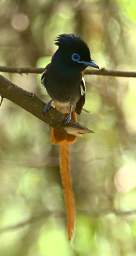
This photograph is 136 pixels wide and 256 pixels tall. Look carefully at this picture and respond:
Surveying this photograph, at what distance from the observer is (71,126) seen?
2.76 metres

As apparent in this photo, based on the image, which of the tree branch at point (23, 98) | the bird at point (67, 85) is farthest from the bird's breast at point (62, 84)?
the tree branch at point (23, 98)

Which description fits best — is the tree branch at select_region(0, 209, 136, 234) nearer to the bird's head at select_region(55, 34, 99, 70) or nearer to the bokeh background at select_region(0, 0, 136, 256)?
the bokeh background at select_region(0, 0, 136, 256)

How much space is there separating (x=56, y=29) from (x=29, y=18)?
0.19 meters

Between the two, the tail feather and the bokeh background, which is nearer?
the tail feather

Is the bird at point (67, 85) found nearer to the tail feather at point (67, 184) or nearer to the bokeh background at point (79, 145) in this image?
the tail feather at point (67, 184)

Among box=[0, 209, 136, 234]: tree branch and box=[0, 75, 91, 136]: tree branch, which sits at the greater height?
box=[0, 75, 91, 136]: tree branch

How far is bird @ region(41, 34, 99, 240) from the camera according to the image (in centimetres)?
306

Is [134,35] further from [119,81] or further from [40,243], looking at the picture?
[40,243]

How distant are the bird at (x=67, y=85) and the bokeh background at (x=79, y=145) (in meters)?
1.41

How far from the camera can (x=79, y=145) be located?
4859 mm

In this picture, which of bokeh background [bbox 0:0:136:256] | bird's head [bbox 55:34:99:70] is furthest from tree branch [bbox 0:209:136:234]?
bird's head [bbox 55:34:99:70]

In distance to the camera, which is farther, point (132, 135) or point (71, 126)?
point (132, 135)

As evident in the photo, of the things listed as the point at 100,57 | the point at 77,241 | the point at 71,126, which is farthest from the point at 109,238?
the point at 71,126

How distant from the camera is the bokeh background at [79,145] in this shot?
4.70 m
